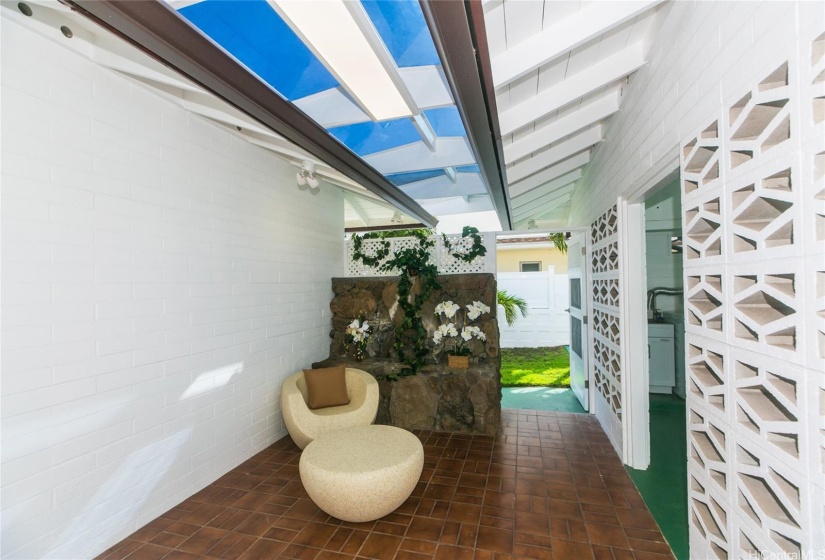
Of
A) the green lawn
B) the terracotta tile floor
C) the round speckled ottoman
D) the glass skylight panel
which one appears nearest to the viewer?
the glass skylight panel

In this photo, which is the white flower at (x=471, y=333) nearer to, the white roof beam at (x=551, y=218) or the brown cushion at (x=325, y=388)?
the brown cushion at (x=325, y=388)

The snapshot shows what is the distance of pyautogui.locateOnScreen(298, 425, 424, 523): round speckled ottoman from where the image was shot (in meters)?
2.38

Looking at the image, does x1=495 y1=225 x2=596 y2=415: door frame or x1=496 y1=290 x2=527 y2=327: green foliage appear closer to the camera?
x1=495 y1=225 x2=596 y2=415: door frame

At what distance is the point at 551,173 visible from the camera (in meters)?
4.71

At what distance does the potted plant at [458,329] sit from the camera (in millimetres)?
4379

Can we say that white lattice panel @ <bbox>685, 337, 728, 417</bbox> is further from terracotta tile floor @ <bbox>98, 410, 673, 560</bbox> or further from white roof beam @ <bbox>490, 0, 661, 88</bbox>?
white roof beam @ <bbox>490, 0, 661, 88</bbox>

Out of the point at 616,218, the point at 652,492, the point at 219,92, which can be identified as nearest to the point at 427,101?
the point at 219,92

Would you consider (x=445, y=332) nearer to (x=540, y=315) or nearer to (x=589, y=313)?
(x=589, y=313)

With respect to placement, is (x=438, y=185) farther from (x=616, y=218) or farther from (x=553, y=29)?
(x=553, y=29)

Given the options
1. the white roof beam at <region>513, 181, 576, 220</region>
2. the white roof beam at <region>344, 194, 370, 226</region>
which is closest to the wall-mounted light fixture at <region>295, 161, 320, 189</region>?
the white roof beam at <region>344, 194, 370, 226</region>

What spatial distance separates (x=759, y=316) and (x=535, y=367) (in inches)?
240

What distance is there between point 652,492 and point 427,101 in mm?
3215

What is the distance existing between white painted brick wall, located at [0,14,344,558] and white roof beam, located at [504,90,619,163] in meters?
2.50

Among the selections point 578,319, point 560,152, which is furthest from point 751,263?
point 578,319
